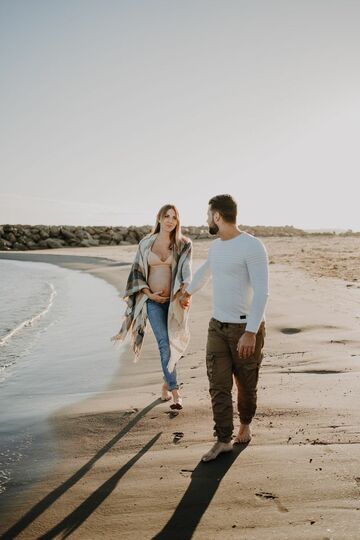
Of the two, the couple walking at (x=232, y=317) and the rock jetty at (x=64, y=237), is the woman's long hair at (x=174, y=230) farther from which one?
the rock jetty at (x=64, y=237)

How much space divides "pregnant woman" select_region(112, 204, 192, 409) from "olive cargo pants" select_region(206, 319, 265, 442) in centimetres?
138

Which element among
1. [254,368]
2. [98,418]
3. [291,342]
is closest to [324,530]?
[254,368]

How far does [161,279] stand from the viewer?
5.68 meters

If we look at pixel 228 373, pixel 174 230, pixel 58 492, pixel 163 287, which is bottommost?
pixel 58 492

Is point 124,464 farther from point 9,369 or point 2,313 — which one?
point 2,313

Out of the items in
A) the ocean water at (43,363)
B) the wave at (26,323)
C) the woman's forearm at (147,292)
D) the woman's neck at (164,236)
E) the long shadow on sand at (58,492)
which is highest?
the woman's neck at (164,236)

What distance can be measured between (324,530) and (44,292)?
15.9m

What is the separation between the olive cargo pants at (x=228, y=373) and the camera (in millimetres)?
3980

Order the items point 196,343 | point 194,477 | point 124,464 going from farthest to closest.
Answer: point 196,343 → point 124,464 → point 194,477

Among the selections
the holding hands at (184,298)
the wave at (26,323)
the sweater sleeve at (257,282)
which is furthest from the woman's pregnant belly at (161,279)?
the wave at (26,323)

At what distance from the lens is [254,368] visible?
158 inches

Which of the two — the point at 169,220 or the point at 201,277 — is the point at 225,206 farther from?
the point at 169,220

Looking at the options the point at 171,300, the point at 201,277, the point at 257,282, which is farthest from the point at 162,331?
the point at 257,282

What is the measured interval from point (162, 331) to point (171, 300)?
0.35 metres
